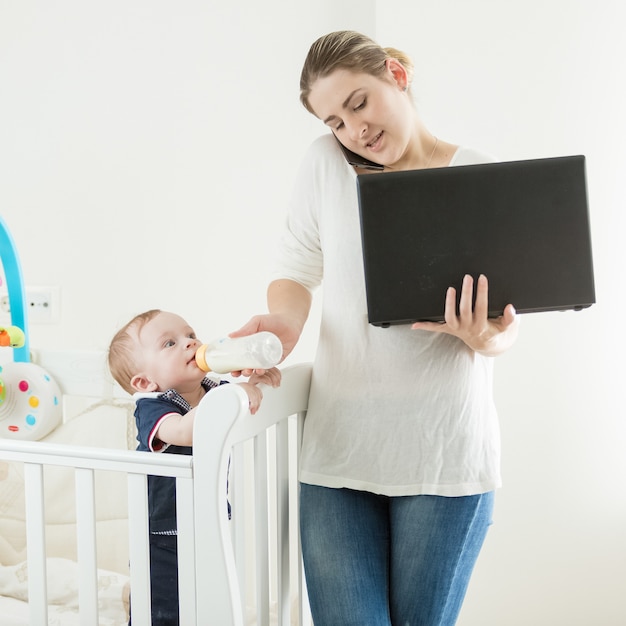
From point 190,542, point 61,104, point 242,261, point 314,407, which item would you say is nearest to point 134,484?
point 190,542

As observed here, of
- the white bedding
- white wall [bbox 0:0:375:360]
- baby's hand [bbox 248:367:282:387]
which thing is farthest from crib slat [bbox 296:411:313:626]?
white wall [bbox 0:0:375:360]

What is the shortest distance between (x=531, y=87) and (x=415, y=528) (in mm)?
1091

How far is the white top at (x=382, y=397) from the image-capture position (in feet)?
3.57

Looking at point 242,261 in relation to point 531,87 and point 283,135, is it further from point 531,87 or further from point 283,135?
point 531,87

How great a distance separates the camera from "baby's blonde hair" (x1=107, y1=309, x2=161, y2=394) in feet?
4.06

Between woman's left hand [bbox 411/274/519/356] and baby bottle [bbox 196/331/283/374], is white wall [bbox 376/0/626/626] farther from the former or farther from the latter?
baby bottle [bbox 196/331/283/374]

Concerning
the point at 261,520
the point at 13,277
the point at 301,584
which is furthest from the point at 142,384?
the point at 13,277

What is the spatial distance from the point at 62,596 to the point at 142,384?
76 centimetres

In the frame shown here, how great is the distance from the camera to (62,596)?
170 cm

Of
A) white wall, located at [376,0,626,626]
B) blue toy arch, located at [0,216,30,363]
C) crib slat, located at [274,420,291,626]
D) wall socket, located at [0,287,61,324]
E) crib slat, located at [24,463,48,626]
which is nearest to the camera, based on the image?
crib slat, located at [24,463,48,626]

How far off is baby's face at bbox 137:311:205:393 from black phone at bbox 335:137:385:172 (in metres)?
0.37

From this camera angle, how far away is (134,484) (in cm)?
102

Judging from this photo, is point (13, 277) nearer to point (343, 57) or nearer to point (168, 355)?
point (168, 355)

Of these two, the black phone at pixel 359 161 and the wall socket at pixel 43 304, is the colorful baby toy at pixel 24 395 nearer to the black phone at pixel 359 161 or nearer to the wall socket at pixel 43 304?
the wall socket at pixel 43 304
